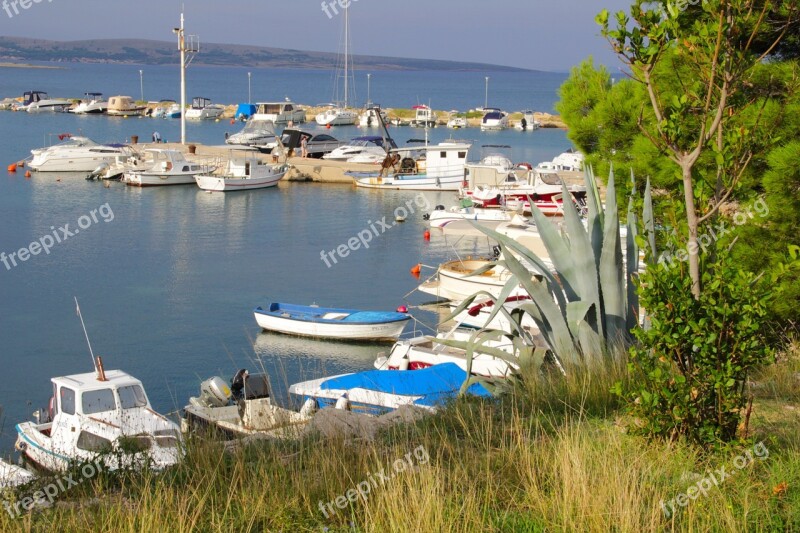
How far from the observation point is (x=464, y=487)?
4.48 meters

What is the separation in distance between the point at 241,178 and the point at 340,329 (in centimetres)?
2306

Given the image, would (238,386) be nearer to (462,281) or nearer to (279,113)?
(462,281)

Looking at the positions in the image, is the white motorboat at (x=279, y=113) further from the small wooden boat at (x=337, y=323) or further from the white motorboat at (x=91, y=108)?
the small wooden boat at (x=337, y=323)

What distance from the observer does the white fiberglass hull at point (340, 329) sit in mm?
19047

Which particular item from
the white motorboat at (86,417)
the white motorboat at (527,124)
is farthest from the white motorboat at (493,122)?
the white motorboat at (86,417)

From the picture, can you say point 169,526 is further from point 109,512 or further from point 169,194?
point 169,194

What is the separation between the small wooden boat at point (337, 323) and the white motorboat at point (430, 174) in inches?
850

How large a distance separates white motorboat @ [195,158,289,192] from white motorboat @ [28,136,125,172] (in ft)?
20.6

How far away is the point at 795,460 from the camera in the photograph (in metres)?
4.61

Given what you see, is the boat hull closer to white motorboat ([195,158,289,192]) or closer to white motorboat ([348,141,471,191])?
white motorboat ([195,158,289,192])

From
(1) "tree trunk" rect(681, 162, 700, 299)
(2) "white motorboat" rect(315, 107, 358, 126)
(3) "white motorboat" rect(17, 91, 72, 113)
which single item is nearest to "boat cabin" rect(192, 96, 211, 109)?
(3) "white motorboat" rect(17, 91, 72, 113)

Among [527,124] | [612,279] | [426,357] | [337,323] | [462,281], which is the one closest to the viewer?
[612,279]

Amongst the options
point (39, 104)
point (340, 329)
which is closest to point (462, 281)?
point (340, 329)

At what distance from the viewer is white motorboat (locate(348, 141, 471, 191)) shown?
40.7 m
